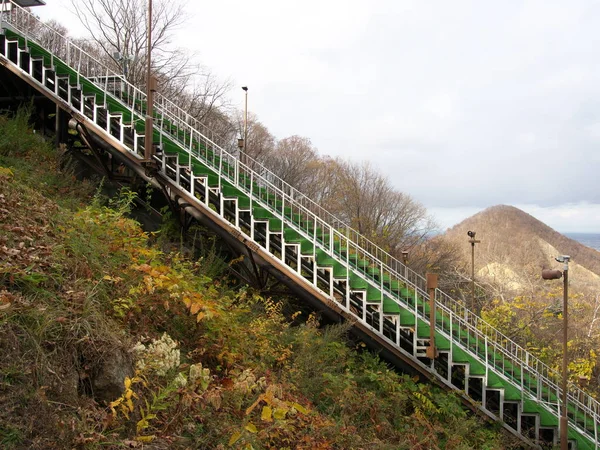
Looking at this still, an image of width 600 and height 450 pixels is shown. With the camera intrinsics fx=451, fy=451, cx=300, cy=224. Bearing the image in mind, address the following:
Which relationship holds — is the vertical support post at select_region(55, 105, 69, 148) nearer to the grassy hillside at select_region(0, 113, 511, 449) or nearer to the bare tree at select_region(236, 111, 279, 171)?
the grassy hillside at select_region(0, 113, 511, 449)

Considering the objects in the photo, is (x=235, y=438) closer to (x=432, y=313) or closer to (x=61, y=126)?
(x=432, y=313)

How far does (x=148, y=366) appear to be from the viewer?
14.5ft

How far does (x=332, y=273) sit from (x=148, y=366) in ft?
17.7

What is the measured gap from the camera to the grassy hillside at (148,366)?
3.83 m

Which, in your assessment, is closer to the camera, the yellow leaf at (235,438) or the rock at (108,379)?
the yellow leaf at (235,438)

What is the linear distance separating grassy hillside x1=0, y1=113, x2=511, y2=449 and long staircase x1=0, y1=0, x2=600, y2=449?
867 millimetres

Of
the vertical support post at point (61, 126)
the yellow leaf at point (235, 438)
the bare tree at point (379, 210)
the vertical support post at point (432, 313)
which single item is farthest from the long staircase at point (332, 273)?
the bare tree at point (379, 210)

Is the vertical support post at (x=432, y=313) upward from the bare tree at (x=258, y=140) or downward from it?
downward

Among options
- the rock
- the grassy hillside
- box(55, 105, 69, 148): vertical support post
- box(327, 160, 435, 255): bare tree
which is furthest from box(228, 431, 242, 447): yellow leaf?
box(327, 160, 435, 255): bare tree

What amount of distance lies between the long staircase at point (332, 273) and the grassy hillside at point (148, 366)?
87 centimetres

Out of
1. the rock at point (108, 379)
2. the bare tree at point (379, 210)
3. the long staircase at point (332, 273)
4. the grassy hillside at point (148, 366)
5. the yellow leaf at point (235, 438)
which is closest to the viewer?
the grassy hillside at point (148, 366)

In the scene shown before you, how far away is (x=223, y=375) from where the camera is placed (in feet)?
18.6

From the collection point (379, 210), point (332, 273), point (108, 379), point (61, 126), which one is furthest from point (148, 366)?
point (379, 210)

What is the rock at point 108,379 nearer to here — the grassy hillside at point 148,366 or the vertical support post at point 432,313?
the grassy hillside at point 148,366
